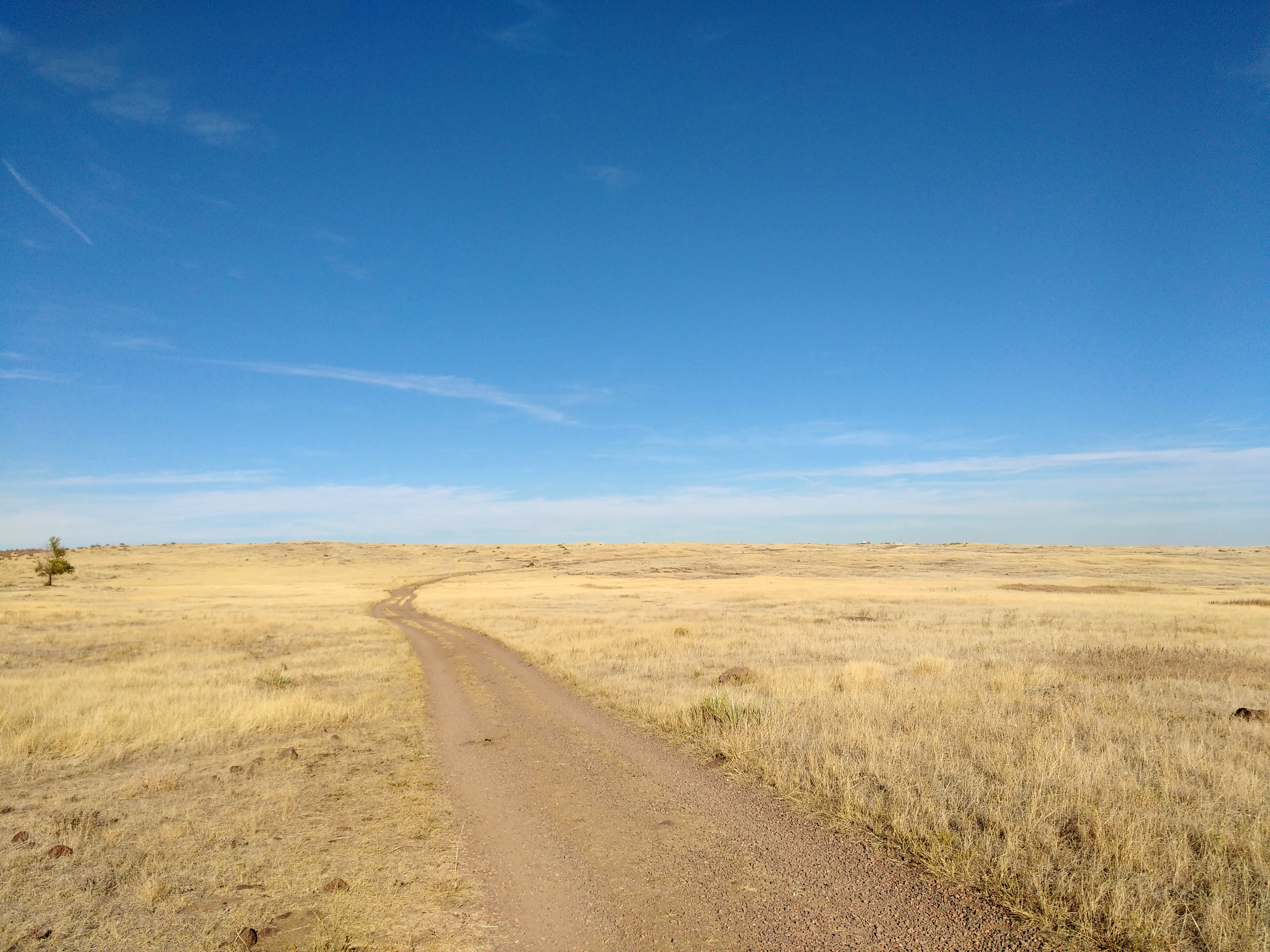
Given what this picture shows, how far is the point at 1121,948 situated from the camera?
16.4 feet

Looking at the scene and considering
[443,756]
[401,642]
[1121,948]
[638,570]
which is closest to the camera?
[1121,948]

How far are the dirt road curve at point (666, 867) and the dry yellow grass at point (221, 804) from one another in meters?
0.51

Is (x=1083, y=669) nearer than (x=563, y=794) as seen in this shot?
No

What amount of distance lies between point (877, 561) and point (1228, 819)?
9386 cm

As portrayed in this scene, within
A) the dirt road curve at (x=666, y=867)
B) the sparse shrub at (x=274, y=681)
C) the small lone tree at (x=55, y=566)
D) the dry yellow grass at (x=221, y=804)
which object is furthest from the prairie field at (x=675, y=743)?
the small lone tree at (x=55, y=566)

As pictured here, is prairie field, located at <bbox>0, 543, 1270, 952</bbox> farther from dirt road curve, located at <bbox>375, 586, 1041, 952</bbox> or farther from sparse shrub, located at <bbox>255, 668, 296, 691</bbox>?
dirt road curve, located at <bbox>375, 586, 1041, 952</bbox>

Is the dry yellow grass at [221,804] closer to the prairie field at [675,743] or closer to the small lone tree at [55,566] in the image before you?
the prairie field at [675,743]

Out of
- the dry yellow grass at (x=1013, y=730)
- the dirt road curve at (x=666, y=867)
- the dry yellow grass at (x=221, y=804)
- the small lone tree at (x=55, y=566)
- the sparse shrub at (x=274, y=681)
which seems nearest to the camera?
the dirt road curve at (x=666, y=867)

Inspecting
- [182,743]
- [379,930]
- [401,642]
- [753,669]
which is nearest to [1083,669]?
[753,669]

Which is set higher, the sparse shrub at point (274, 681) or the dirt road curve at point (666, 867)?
the dirt road curve at point (666, 867)

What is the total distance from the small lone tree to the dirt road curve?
81063mm

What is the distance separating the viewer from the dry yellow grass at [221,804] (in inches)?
223

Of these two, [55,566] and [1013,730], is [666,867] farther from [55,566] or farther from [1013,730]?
[55,566]

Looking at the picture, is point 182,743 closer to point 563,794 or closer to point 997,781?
point 563,794
